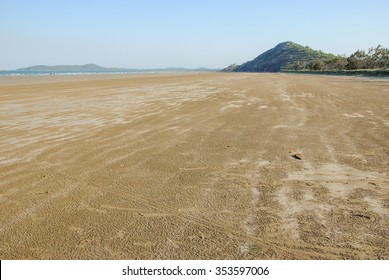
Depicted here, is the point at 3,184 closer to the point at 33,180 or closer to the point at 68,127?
the point at 33,180

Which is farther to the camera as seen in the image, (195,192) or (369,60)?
(369,60)

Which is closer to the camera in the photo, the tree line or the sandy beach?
the sandy beach

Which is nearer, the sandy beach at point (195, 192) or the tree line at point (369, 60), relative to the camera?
the sandy beach at point (195, 192)

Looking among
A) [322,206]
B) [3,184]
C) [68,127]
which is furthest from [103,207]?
[68,127]

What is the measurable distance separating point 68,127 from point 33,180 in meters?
3.68

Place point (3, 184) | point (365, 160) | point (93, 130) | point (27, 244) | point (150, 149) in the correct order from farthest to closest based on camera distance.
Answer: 1. point (93, 130)
2. point (150, 149)
3. point (365, 160)
4. point (3, 184)
5. point (27, 244)

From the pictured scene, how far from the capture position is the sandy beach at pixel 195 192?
2.64 meters

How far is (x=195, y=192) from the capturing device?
372cm

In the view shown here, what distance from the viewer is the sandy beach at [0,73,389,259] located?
8.68 ft

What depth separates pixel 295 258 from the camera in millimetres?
2471
